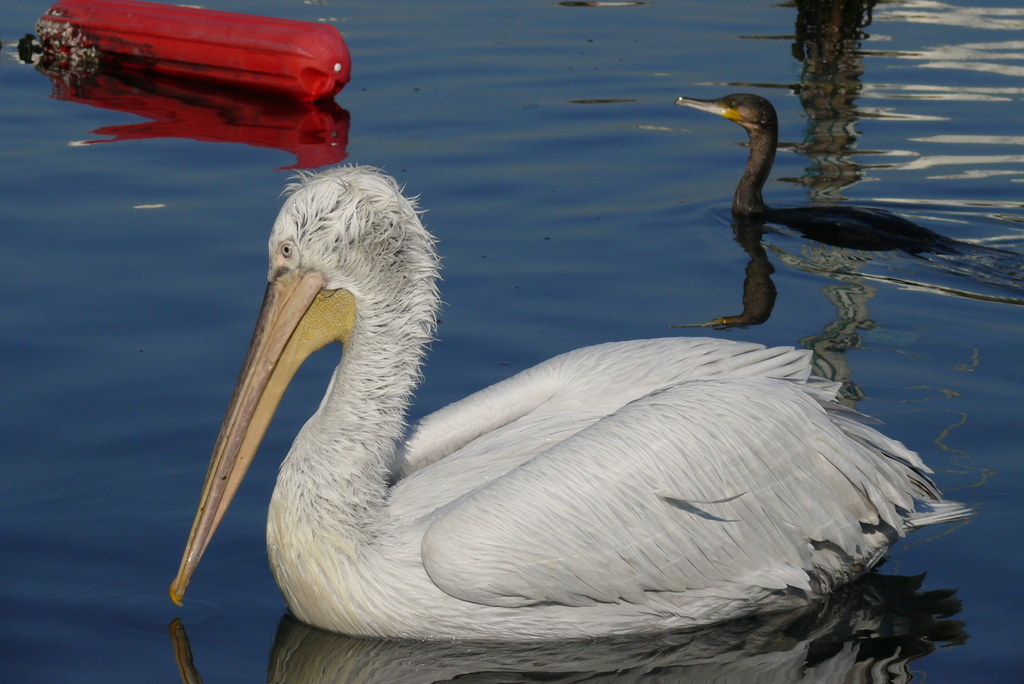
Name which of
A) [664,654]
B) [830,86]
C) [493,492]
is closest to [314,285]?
[493,492]

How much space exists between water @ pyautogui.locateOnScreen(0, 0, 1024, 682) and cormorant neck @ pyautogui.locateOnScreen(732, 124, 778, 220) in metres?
0.14

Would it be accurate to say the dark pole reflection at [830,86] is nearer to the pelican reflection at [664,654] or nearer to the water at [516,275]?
the water at [516,275]

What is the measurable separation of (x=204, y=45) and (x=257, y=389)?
581 cm

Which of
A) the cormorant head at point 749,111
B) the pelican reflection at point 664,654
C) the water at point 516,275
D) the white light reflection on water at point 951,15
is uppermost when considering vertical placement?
the white light reflection on water at point 951,15

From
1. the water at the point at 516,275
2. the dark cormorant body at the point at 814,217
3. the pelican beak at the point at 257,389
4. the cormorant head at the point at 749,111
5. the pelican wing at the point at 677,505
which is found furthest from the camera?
the cormorant head at the point at 749,111

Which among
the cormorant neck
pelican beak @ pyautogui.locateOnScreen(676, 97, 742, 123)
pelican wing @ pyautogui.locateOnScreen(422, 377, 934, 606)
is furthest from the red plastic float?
pelican wing @ pyautogui.locateOnScreen(422, 377, 934, 606)

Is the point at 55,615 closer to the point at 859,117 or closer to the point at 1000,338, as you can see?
the point at 1000,338

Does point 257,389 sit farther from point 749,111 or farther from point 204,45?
point 204,45

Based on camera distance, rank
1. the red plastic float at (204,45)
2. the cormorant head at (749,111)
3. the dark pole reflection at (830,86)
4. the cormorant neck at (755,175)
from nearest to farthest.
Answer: the cormorant neck at (755,175) < the cormorant head at (749,111) < the dark pole reflection at (830,86) < the red plastic float at (204,45)

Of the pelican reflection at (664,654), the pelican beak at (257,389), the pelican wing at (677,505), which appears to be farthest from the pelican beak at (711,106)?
the pelican beak at (257,389)

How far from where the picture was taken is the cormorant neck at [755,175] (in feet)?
20.9

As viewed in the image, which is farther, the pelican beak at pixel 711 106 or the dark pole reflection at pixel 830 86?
the dark pole reflection at pixel 830 86

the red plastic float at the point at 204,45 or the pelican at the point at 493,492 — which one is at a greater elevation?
the red plastic float at the point at 204,45

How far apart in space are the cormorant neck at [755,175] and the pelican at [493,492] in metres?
3.07
